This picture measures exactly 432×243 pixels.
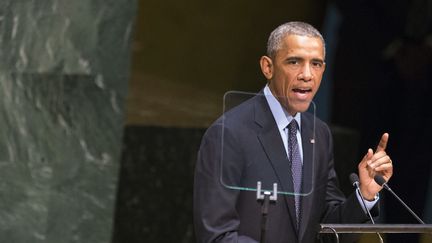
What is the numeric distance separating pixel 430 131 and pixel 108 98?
1.91 meters

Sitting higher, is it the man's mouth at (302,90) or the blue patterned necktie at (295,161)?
the man's mouth at (302,90)

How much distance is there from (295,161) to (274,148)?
92mm

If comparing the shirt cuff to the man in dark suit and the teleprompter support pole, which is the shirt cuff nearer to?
the man in dark suit

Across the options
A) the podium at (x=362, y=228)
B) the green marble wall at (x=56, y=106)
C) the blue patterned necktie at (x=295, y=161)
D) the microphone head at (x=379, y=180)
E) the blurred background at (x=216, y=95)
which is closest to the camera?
the podium at (x=362, y=228)

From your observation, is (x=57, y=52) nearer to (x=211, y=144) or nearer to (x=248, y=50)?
(x=248, y=50)

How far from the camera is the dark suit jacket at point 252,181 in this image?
4.04 metres

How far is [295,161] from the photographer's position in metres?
4.19

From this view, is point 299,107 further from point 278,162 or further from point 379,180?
point 379,180

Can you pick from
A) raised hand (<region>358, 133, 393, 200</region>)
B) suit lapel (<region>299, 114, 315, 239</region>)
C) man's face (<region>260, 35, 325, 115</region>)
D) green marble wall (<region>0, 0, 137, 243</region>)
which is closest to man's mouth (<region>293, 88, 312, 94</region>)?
man's face (<region>260, 35, 325, 115</region>)

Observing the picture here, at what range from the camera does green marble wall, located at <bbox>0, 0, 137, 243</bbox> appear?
20.1ft

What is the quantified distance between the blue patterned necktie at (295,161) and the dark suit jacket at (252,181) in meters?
0.02

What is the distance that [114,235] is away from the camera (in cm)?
661

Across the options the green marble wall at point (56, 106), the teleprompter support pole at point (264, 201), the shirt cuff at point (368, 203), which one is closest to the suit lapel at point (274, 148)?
the teleprompter support pole at point (264, 201)

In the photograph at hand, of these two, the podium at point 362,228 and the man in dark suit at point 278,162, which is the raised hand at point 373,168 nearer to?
the man in dark suit at point 278,162
